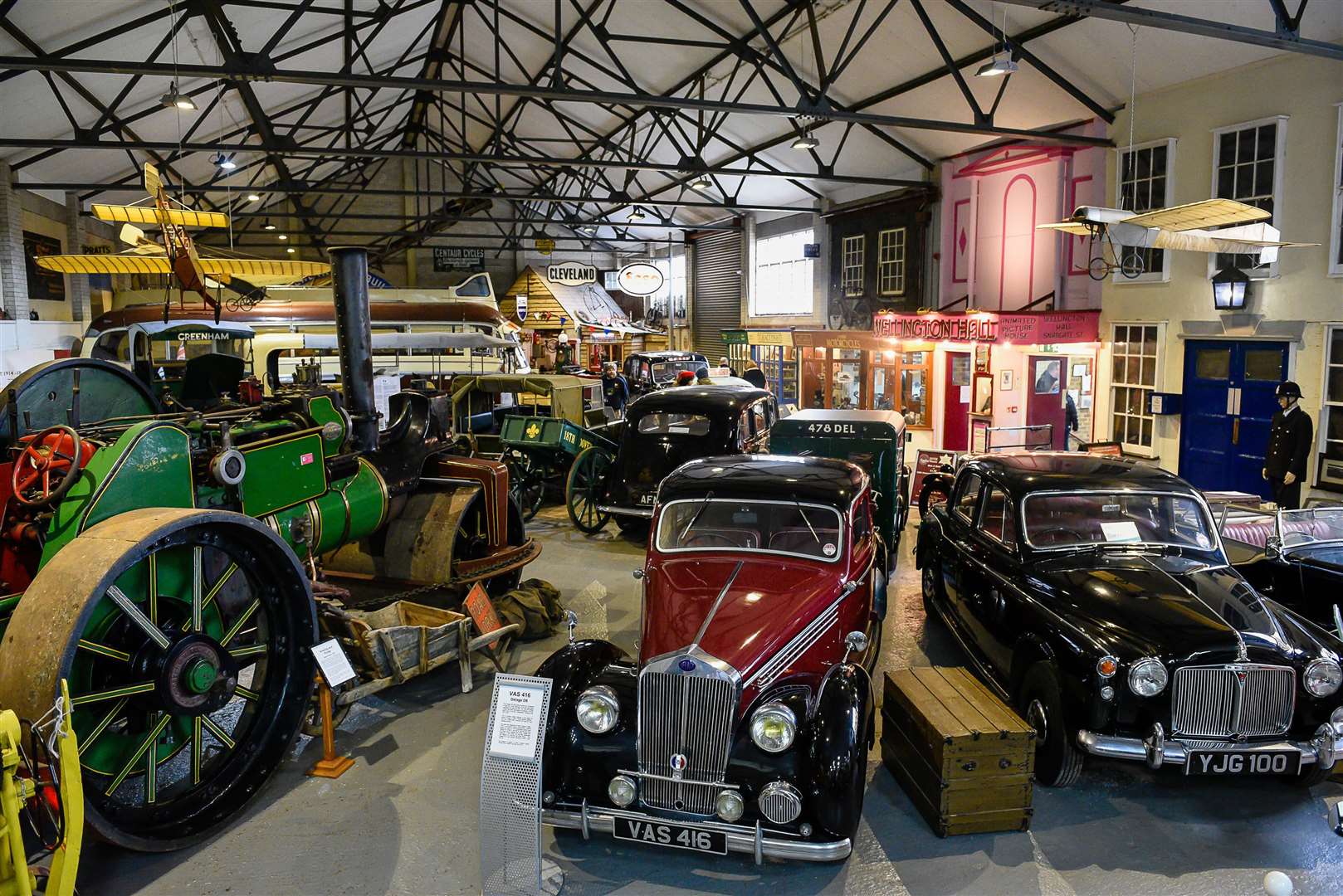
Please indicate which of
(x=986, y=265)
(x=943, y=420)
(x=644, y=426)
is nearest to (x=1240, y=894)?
(x=644, y=426)

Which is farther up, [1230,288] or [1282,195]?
[1282,195]

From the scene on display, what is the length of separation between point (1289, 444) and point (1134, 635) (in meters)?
5.93

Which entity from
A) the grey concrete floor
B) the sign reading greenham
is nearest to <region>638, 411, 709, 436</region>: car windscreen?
the grey concrete floor

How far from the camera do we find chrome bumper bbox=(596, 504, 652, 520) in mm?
9383

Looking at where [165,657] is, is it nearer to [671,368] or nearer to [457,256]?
[671,368]

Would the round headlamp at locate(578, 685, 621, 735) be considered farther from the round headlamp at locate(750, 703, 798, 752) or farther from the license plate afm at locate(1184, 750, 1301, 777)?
the license plate afm at locate(1184, 750, 1301, 777)

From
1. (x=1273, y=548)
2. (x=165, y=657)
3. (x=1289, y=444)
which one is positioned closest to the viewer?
(x=165, y=657)

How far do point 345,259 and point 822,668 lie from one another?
4.21 meters

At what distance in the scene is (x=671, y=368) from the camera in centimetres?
1823

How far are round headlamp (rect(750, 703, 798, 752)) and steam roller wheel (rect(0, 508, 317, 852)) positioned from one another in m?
2.38

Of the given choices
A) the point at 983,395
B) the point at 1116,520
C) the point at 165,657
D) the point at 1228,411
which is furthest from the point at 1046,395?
the point at 165,657

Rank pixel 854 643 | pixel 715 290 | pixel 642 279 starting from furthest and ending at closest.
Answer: pixel 715 290 < pixel 642 279 < pixel 854 643

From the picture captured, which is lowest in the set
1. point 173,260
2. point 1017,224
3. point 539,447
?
point 539,447

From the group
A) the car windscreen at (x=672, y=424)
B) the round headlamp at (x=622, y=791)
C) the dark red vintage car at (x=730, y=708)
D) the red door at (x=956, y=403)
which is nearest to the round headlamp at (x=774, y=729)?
the dark red vintage car at (x=730, y=708)
